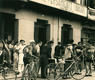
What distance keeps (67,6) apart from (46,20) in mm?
2442

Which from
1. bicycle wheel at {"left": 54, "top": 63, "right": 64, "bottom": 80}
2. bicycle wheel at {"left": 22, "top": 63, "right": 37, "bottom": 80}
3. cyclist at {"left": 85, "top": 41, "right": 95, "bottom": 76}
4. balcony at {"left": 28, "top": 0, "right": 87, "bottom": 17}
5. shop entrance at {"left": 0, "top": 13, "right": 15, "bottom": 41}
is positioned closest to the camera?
bicycle wheel at {"left": 22, "top": 63, "right": 37, "bottom": 80}

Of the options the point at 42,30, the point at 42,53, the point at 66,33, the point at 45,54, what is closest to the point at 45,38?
the point at 42,30

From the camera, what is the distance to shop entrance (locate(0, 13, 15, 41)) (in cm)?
1738

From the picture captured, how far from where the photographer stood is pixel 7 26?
17.8 metres

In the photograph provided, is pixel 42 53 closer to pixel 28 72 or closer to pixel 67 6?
pixel 28 72

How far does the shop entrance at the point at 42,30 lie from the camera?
20.8 m

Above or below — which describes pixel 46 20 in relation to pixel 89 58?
above

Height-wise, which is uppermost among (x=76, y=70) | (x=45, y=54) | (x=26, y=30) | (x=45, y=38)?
(x=26, y=30)

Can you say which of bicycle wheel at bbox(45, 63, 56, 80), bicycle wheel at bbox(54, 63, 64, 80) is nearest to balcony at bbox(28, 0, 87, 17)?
bicycle wheel at bbox(54, 63, 64, 80)

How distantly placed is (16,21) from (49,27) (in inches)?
171

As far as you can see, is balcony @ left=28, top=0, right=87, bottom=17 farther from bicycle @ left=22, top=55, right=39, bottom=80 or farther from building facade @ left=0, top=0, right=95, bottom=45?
bicycle @ left=22, top=55, right=39, bottom=80

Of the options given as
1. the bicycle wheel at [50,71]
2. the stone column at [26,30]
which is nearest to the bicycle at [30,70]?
the bicycle wheel at [50,71]

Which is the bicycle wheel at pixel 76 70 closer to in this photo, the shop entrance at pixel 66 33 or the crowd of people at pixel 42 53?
the crowd of people at pixel 42 53

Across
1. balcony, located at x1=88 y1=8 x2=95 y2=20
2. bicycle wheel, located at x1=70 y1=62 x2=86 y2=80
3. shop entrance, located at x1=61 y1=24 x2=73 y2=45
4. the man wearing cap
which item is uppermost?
balcony, located at x1=88 y1=8 x2=95 y2=20
